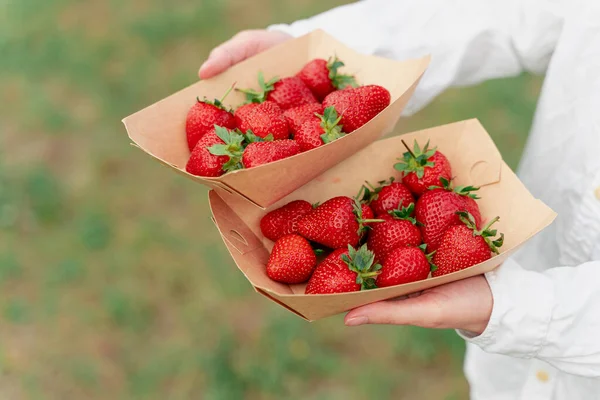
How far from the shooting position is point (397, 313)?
0.94 metres

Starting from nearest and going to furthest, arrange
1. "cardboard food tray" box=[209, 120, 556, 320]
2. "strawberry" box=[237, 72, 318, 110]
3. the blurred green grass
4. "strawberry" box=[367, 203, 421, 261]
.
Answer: "cardboard food tray" box=[209, 120, 556, 320] → "strawberry" box=[367, 203, 421, 261] → "strawberry" box=[237, 72, 318, 110] → the blurred green grass

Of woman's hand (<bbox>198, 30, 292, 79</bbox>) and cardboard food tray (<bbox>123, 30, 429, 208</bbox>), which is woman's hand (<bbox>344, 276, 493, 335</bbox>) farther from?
woman's hand (<bbox>198, 30, 292, 79</bbox>)

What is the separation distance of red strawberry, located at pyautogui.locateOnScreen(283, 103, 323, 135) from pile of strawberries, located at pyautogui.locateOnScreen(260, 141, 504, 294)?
0.13 metres

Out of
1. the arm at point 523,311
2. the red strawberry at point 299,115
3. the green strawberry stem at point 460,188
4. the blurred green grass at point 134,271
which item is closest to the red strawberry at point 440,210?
the green strawberry stem at point 460,188

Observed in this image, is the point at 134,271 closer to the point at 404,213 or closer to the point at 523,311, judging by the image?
the point at 404,213

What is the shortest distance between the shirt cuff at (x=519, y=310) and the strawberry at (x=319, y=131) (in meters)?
0.33

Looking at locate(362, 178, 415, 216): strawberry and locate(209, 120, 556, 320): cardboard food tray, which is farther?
locate(362, 178, 415, 216): strawberry

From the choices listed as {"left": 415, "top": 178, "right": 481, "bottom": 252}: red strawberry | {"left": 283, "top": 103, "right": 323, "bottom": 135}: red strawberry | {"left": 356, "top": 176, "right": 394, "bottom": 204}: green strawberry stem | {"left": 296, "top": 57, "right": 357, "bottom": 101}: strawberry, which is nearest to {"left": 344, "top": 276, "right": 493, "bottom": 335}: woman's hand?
{"left": 415, "top": 178, "right": 481, "bottom": 252}: red strawberry

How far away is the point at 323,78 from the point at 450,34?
265 mm

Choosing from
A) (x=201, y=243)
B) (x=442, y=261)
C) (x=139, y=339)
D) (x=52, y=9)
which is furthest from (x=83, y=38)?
(x=442, y=261)

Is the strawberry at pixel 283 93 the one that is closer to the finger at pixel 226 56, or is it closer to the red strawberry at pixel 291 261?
the finger at pixel 226 56

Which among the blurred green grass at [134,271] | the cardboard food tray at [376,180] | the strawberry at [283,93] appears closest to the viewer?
the cardboard food tray at [376,180]

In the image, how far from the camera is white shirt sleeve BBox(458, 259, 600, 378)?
37.4 inches

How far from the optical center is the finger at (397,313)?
3.08ft
